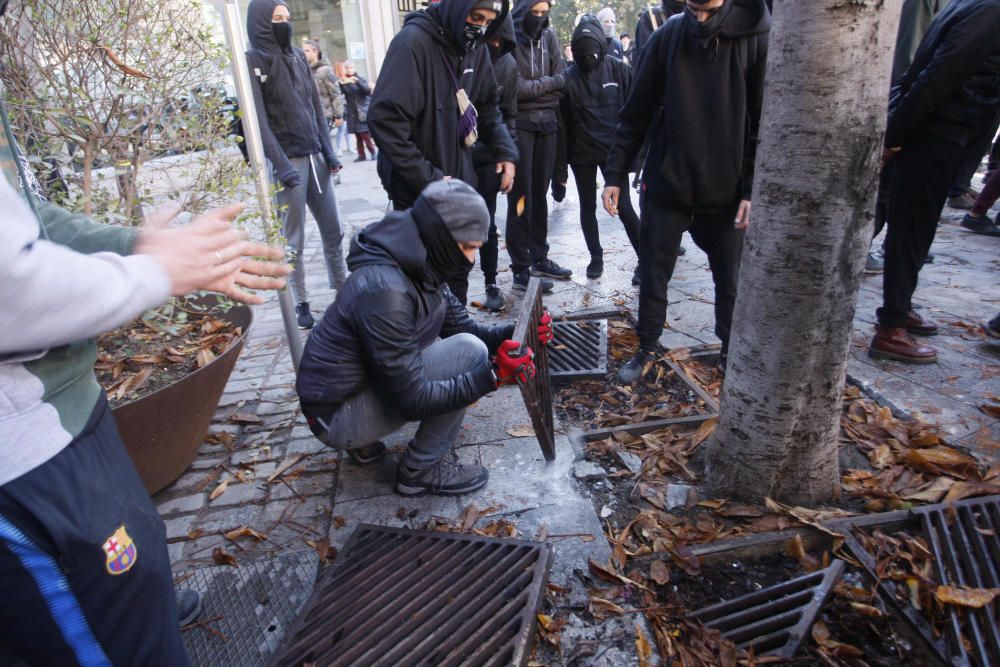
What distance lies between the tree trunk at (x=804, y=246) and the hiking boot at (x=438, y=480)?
3.50 ft

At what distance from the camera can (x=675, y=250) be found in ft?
12.1

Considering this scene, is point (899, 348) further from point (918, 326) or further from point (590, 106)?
point (590, 106)

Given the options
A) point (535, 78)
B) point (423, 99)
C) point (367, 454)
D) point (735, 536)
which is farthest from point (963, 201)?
point (367, 454)

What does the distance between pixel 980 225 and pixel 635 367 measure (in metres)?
5.13

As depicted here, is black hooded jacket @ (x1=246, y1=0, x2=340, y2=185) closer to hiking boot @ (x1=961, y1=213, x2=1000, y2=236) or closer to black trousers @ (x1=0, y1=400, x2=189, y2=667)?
black trousers @ (x1=0, y1=400, x2=189, y2=667)

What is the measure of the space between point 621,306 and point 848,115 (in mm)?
2963

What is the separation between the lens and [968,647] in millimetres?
1909

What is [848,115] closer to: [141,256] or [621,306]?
[141,256]

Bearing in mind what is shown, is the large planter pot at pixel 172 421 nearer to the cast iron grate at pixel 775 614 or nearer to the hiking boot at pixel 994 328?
the cast iron grate at pixel 775 614

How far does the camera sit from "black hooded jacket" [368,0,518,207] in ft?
11.5

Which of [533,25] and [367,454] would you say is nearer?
[367,454]

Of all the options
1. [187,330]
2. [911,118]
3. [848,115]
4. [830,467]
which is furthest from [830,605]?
[187,330]

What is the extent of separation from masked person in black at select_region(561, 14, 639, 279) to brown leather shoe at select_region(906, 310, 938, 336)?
207 centimetres

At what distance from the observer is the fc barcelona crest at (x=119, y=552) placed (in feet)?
3.90
